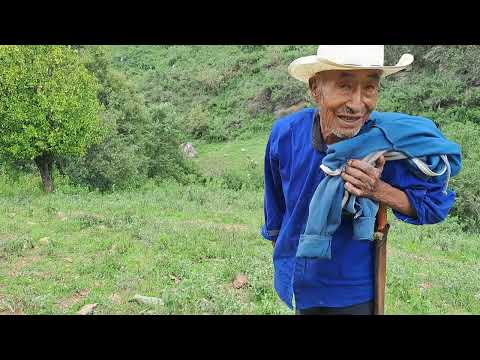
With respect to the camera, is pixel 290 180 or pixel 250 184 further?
pixel 250 184

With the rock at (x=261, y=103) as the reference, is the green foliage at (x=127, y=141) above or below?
below

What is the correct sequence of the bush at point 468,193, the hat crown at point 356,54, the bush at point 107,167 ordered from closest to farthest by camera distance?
1. the hat crown at point 356,54
2. the bush at point 468,193
3. the bush at point 107,167

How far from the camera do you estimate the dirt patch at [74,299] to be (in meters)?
6.89

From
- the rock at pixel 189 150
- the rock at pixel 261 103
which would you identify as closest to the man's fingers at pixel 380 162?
the rock at pixel 189 150

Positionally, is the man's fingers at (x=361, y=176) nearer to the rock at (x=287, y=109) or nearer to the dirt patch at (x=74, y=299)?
the dirt patch at (x=74, y=299)

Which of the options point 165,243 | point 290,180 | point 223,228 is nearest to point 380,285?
point 290,180

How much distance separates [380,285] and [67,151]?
1501 cm

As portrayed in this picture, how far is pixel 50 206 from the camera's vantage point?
13398 mm

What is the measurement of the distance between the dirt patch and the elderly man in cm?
507

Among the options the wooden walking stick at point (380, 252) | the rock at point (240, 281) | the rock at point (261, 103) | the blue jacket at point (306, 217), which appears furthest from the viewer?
the rock at point (261, 103)

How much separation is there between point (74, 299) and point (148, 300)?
1.16 m

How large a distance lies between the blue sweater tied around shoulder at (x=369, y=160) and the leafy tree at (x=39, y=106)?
47.5 feet

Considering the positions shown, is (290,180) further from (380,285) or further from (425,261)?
(425,261)

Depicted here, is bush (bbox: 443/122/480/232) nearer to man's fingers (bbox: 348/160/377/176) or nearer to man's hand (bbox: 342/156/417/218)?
man's hand (bbox: 342/156/417/218)
